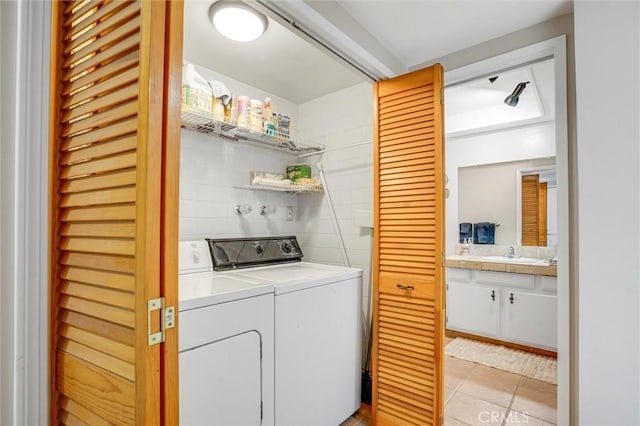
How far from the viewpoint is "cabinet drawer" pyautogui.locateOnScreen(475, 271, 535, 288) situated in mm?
3012

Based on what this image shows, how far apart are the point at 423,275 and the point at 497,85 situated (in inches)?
79.8

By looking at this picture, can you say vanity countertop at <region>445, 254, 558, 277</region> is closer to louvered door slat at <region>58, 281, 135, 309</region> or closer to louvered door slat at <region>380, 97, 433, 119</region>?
louvered door slat at <region>380, 97, 433, 119</region>

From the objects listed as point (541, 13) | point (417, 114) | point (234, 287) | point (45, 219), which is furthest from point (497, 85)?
point (45, 219)

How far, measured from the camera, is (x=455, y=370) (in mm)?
2766

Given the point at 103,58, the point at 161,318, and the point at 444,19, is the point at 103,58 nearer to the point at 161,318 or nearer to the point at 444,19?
the point at 161,318

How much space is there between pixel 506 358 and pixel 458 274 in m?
0.89

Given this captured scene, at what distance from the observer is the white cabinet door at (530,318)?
2.89m

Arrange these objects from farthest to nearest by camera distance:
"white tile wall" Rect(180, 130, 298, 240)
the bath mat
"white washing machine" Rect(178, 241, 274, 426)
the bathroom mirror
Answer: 1. the bathroom mirror
2. the bath mat
3. "white tile wall" Rect(180, 130, 298, 240)
4. "white washing machine" Rect(178, 241, 274, 426)

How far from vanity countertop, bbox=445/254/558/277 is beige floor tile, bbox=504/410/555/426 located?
4.21 feet

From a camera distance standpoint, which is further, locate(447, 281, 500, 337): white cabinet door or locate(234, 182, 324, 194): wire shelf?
locate(447, 281, 500, 337): white cabinet door

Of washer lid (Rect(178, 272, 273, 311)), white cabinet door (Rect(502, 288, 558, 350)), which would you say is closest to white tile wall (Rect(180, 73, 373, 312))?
washer lid (Rect(178, 272, 273, 311))

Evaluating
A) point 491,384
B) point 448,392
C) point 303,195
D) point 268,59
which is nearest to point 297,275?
point 303,195

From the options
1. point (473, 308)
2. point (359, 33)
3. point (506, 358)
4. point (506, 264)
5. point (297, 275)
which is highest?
point (359, 33)

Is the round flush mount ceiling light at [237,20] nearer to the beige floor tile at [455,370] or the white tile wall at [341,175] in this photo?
the white tile wall at [341,175]
